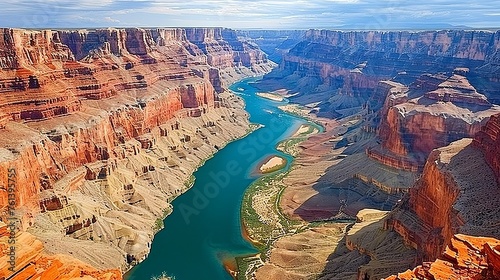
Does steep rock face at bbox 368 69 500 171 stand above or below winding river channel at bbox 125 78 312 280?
above

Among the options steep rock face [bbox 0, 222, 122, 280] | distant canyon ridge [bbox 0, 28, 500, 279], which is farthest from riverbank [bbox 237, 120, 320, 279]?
steep rock face [bbox 0, 222, 122, 280]

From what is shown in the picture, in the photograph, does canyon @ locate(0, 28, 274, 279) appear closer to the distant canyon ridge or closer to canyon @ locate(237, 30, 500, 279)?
the distant canyon ridge

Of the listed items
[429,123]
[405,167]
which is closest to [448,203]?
[405,167]

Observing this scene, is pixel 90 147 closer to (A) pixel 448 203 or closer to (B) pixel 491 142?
(A) pixel 448 203

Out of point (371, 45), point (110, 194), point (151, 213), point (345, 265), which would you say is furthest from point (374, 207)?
point (371, 45)

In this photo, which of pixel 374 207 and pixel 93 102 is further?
pixel 93 102

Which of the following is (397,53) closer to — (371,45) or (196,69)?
(371,45)
